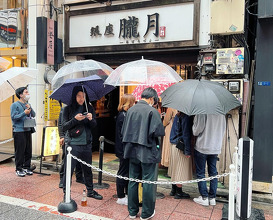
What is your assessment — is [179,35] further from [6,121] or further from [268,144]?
[6,121]

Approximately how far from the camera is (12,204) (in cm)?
517

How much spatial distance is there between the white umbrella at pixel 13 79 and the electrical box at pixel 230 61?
446 cm

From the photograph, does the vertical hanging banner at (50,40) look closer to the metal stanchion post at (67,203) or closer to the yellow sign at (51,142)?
the yellow sign at (51,142)

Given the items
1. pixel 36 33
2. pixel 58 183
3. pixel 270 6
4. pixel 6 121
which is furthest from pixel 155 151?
pixel 6 121

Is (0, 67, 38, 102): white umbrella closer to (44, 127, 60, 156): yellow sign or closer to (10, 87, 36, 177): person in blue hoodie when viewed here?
(10, 87, 36, 177): person in blue hoodie

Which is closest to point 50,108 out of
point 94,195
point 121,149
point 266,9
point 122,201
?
point 94,195

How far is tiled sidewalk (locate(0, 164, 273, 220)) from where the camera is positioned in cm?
488

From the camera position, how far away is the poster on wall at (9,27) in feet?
30.2

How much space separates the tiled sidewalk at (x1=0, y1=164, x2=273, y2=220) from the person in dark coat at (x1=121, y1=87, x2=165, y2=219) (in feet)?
1.68

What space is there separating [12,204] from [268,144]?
17.7 feet

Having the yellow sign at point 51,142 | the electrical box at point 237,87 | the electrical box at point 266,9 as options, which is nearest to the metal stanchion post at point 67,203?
the yellow sign at point 51,142

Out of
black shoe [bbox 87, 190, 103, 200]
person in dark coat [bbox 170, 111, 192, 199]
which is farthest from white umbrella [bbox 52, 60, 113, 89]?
black shoe [bbox 87, 190, 103, 200]

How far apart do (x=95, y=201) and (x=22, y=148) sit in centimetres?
280

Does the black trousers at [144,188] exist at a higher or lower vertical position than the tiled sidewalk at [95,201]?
higher
